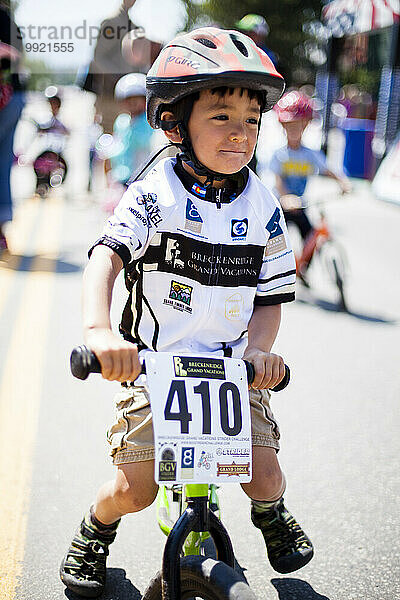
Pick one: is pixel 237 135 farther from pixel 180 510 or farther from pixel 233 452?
pixel 180 510

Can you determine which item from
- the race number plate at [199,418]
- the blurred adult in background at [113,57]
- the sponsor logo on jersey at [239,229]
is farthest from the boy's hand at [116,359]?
the blurred adult in background at [113,57]

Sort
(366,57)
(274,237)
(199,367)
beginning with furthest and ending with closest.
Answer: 1. (366,57)
2. (274,237)
3. (199,367)

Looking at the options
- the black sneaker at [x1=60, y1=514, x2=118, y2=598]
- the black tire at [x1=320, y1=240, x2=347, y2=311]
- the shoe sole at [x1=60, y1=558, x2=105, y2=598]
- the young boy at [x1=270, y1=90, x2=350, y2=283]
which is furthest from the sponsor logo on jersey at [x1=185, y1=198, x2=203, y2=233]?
the young boy at [x1=270, y1=90, x2=350, y2=283]

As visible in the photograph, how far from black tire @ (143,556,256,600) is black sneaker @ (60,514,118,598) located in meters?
0.62

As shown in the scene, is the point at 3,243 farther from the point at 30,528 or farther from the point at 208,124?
the point at 208,124

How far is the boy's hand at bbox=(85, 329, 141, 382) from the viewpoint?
212 cm

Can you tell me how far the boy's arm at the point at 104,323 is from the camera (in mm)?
2123

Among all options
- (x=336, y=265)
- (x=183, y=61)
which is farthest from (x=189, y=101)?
(x=336, y=265)

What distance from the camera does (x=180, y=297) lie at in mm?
2688

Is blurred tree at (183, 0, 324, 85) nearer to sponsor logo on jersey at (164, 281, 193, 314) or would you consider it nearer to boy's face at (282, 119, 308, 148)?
boy's face at (282, 119, 308, 148)

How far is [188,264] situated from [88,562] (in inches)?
46.6

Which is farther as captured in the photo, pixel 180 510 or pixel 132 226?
pixel 180 510

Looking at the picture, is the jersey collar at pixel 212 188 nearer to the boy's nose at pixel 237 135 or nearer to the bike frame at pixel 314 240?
the boy's nose at pixel 237 135

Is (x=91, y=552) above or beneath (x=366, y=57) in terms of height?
beneath
